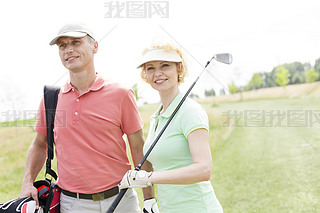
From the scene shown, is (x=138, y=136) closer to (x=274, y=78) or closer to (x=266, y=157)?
(x=274, y=78)

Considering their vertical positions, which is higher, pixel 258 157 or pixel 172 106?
pixel 172 106

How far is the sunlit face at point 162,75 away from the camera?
4.94 feet

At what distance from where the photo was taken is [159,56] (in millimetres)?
1486

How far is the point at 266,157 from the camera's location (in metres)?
7.68

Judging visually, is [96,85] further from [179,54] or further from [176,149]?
[176,149]

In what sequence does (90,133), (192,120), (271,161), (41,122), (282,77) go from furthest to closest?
(271,161), (282,77), (41,122), (90,133), (192,120)

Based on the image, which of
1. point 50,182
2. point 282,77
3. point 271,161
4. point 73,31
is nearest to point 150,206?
point 50,182

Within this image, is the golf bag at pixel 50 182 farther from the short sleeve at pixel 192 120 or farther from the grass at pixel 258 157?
the grass at pixel 258 157

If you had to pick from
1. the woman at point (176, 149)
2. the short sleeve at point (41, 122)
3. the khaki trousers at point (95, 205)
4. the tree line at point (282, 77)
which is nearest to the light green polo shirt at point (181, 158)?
the woman at point (176, 149)

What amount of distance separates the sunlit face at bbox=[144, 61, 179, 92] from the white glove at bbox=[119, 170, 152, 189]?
1.44 feet

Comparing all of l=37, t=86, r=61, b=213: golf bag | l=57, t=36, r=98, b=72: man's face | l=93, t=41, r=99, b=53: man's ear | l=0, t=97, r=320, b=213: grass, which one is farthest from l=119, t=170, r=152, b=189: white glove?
l=0, t=97, r=320, b=213: grass

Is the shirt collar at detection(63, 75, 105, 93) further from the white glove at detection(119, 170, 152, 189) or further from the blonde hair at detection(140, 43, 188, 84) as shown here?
the white glove at detection(119, 170, 152, 189)

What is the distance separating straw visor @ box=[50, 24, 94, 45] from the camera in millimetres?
1766

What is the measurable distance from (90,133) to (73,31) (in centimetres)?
62
